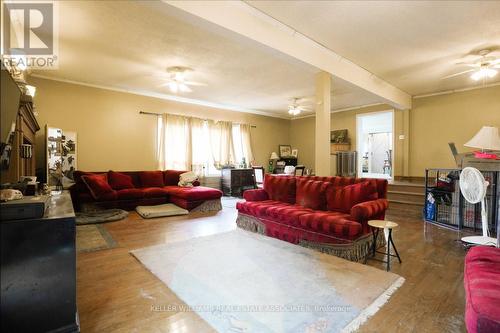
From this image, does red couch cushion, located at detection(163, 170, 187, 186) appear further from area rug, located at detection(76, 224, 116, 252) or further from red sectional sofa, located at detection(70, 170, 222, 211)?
area rug, located at detection(76, 224, 116, 252)

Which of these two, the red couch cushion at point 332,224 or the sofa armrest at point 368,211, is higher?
the sofa armrest at point 368,211

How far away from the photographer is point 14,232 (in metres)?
1.33

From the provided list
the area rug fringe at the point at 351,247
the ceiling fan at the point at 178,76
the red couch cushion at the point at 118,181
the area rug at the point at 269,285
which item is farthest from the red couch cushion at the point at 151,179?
the area rug fringe at the point at 351,247

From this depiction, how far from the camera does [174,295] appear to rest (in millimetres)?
1986

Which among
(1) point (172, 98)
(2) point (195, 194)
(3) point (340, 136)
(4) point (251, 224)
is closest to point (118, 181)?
(2) point (195, 194)

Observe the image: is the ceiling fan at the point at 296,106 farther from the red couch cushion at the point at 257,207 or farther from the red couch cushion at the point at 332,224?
the red couch cushion at the point at 332,224

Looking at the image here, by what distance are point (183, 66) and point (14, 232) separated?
3979 millimetres

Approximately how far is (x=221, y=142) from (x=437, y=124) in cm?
581

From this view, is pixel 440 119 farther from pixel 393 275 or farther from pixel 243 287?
pixel 243 287

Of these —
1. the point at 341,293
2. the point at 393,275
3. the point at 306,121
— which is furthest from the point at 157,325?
the point at 306,121

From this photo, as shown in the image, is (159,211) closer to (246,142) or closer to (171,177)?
(171,177)

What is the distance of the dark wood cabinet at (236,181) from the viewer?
749 centimetres

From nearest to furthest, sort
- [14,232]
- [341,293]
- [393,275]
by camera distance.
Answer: [14,232] → [341,293] → [393,275]

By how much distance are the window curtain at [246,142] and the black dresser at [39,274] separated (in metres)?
6.96
